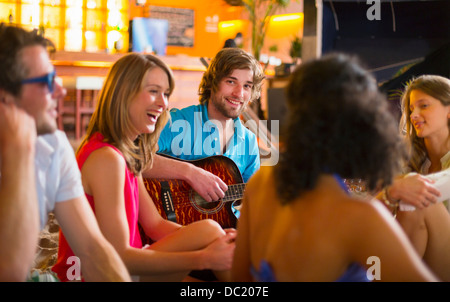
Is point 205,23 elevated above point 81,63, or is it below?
above

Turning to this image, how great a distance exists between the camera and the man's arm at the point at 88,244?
1329mm

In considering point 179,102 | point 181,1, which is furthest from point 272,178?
point 181,1

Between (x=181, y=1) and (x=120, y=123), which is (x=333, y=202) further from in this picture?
(x=181, y=1)

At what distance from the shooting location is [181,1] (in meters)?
11.1

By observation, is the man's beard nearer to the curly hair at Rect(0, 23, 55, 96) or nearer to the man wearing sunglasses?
the man wearing sunglasses

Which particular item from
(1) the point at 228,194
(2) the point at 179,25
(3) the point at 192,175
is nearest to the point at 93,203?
(3) the point at 192,175

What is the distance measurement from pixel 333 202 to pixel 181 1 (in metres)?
10.7

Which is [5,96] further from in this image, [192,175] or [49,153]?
[192,175]

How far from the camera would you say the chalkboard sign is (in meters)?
10.9

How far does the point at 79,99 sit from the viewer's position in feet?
19.6

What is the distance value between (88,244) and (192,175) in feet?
3.10

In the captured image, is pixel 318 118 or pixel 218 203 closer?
pixel 318 118

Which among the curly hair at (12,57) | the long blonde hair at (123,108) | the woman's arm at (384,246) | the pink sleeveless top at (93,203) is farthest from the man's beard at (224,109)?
the woman's arm at (384,246)

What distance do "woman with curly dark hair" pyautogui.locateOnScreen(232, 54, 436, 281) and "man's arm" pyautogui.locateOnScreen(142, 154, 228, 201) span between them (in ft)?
3.94
